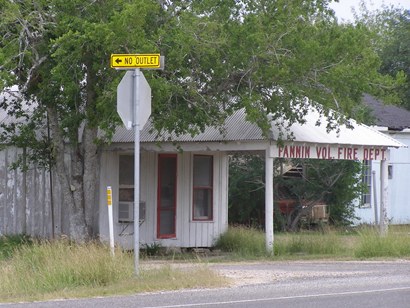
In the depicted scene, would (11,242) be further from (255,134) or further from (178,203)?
(255,134)

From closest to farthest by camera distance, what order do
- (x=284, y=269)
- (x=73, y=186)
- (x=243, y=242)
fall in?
(x=284, y=269) < (x=73, y=186) < (x=243, y=242)

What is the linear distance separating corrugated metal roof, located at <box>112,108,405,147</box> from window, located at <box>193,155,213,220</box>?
5.90ft

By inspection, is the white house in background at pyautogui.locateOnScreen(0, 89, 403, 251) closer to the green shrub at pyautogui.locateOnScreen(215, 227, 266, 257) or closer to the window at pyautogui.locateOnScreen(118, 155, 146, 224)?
the window at pyautogui.locateOnScreen(118, 155, 146, 224)

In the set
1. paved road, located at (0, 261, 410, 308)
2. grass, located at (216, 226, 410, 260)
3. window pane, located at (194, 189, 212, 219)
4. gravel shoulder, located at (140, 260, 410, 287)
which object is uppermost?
window pane, located at (194, 189, 212, 219)

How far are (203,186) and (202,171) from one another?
37cm

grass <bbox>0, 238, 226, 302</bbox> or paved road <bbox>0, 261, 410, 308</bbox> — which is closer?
paved road <bbox>0, 261, 410, 308</bbox>

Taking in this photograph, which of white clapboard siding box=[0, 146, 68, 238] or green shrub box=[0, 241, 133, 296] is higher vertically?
white clapboard siding box=[0, 146, 68, 238]

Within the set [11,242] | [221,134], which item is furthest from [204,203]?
[11,242]

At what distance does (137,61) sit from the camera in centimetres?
1388

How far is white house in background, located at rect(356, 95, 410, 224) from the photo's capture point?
106 ft

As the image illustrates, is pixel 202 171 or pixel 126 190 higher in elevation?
pixel 202 171

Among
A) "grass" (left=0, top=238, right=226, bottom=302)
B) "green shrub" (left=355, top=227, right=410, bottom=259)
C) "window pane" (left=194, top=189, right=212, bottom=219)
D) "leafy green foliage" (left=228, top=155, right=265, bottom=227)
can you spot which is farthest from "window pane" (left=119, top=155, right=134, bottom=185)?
"grass" (left=0, top=238, right=226, bottom=302)

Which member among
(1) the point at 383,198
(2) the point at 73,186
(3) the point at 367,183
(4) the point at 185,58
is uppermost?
(4) the point at 185,58

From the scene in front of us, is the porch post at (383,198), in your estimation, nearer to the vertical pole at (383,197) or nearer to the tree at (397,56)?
the vertical pole at (383,197)
